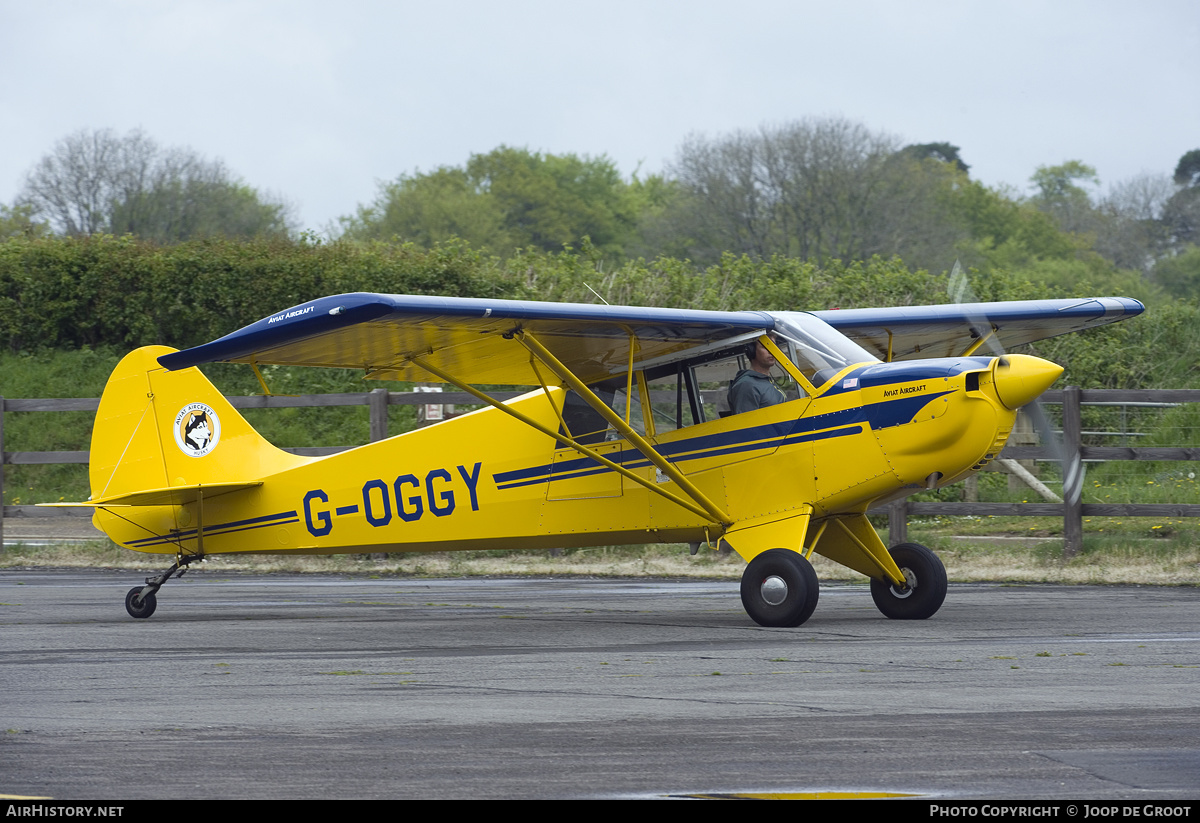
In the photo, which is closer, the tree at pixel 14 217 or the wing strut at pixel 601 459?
the wing strut at pixel 601 459

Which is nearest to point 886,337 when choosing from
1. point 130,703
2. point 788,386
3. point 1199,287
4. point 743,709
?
point 788,386

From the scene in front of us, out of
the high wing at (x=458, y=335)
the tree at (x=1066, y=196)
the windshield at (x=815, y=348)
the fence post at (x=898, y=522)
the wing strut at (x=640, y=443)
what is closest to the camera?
the high wing at (x=458, y=335)

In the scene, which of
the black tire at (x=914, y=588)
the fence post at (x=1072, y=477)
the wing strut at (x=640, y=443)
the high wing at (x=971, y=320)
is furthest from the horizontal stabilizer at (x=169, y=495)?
the fence post at (x=1072, y=477)

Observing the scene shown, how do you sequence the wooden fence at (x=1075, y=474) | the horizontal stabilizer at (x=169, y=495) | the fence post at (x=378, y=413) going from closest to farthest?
the horizontal stabilizer at (x=169, y=495) → the wooden fence at (x=1075, y=474) → the fence post at (x=378, y=413)

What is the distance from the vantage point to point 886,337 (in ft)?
39.2

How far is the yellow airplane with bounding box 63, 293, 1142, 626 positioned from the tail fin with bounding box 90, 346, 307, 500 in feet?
0.06

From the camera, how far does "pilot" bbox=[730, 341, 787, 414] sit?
32.0ft

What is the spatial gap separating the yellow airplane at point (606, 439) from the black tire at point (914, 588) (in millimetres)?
18

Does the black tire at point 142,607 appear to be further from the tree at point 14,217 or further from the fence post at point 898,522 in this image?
the tree at point 14,217

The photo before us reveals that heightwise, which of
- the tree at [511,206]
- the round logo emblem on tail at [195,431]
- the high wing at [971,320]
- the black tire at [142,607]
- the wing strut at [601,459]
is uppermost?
the tree at [511,206]

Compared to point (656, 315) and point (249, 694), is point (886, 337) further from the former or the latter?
point (249, 694)

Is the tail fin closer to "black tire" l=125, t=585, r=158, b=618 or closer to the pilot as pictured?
"black tire" l=125, t=585, r=158, b=618

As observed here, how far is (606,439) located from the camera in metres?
10.5

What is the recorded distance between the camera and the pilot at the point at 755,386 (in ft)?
32.0
